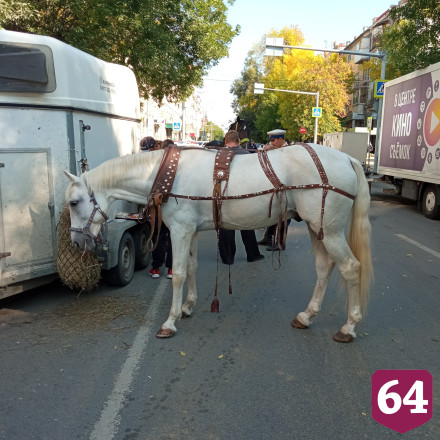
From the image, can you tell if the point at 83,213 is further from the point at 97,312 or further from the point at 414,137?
the point at 414,137

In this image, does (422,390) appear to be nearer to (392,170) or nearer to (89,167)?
(89,167)

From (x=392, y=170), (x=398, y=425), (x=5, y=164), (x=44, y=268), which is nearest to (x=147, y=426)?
(x=398, y=425)

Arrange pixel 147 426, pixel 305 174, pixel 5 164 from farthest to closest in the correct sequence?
pixel 5 164, pixel 305 174, pixel 147 426

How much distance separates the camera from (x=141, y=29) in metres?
11.8

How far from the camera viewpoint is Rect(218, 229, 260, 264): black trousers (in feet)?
22.6

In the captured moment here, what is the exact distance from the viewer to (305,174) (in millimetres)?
4039

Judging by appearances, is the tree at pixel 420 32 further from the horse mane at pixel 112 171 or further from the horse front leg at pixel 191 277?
the horse mane at pixel 112 171

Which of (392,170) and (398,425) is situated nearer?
(398,425)

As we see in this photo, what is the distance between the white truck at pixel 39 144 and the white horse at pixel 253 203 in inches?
32.4

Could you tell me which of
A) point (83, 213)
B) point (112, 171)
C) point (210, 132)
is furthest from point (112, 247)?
point (210, 132)

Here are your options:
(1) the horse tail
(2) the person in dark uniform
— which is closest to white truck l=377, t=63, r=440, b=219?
(2) the person in dark uniform

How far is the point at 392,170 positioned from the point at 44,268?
39.5 feet

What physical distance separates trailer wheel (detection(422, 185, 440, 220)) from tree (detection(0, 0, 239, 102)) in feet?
27.0

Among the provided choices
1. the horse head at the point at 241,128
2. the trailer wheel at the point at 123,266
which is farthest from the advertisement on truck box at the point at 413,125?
the trailer wheel at the point at 123,266
